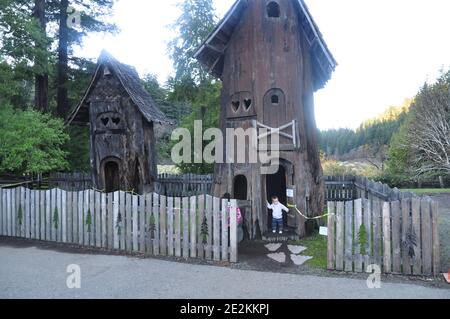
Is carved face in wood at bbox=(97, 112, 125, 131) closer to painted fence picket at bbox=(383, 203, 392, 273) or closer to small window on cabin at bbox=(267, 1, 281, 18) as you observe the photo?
small window on cabin at bbox=(267, 1, 281, 18)

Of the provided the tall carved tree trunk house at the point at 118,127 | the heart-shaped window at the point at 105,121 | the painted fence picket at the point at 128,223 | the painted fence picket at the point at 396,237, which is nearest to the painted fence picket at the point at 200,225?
the painted fence picket at the point at 128,223

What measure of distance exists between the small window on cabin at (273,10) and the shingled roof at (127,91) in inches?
238

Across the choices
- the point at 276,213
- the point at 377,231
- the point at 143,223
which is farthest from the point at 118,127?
the point at 377,231

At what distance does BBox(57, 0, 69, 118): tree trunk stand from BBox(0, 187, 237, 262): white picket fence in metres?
12.7

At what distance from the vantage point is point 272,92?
38.1 ft

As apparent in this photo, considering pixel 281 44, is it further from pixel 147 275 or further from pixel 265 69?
pixel 147 275

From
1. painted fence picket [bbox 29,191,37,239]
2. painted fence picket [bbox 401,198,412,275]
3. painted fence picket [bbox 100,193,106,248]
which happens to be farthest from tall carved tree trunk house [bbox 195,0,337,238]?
painted fence picket [bbox 29,191,37,239]

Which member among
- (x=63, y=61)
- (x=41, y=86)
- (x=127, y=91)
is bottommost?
(x=127, y=91)

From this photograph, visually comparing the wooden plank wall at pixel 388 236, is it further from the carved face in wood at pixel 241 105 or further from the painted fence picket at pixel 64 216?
the painted fence picket at pixel 64 216

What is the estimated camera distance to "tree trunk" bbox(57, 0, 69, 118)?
22406 mm

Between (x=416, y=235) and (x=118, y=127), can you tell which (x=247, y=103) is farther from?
(x=416, y=235)

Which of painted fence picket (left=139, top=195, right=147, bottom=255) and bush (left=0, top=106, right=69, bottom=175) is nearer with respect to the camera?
painted fence picket (left=139, top=195, right=147, bottom=255)

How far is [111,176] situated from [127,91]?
378 cm

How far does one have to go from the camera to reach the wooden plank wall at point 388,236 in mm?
7148
